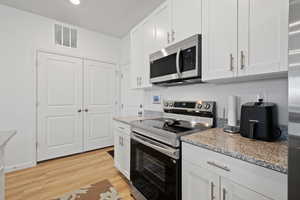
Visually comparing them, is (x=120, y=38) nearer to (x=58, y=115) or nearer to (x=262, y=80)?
(x=58, y=115)

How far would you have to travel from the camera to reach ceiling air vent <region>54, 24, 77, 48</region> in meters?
2.80

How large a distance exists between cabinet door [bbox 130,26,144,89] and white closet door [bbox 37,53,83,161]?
1.44 meters

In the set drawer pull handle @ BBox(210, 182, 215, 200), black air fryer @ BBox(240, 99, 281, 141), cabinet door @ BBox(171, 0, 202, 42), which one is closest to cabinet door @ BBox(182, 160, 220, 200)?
drawer pull handle @ BBox(210, 182, 215, 200)

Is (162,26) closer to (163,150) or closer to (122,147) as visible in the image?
(163,150)

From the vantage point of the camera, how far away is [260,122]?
105 cm

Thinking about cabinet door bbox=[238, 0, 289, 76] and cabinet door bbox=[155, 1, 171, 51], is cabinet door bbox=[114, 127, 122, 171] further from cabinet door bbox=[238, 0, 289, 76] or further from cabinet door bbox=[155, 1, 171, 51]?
cabinet door bbox=[238, 0, 289, 76]

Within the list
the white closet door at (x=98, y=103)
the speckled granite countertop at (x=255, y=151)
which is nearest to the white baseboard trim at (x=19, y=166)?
the white closet door at (x=98, y=103)

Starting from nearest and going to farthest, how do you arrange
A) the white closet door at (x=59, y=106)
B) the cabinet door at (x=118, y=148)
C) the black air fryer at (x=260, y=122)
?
1. the black air fryer at (x=260, y=122)
2. the cabinet door at (x=118, y=148)
3. the white closet door at (x=59, y=106)

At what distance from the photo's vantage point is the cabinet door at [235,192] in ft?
2.38

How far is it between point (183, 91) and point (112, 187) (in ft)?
5.38

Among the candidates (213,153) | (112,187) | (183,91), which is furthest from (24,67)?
(213,153)

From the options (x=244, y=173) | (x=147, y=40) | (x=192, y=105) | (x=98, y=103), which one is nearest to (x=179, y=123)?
(x=192, y=105)

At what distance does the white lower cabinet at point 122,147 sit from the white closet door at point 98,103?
4.38ft

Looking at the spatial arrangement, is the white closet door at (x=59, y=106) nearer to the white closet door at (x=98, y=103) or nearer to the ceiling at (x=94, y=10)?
the white closet door at (x=98, y=103)
